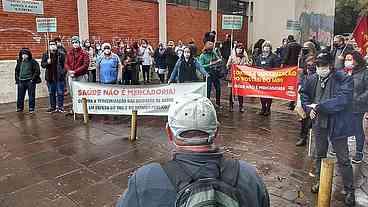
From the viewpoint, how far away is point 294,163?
18.8 ft

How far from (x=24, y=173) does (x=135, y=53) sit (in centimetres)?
888

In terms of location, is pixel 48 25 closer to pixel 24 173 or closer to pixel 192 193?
pixel 24 173

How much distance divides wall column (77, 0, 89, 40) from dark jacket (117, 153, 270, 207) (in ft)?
41.7

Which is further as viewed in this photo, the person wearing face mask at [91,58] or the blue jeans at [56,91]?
the person wearing face mask at [91,58]

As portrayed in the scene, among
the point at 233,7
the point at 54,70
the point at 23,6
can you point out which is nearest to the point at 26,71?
the point at 54,70

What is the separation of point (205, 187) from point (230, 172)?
21cm

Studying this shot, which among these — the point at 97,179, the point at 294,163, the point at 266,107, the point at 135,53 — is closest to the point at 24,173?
the point at 97,179

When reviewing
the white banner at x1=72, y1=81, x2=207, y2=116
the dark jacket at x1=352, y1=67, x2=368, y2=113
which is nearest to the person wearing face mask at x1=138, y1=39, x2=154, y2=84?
the white banner at x1=72, y1=81, x2=207, y2=116

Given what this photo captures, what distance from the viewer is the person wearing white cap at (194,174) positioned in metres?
1.46

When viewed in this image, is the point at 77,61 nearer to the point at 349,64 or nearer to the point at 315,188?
the point at 349,64

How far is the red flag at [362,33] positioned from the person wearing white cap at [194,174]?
17.7 ft

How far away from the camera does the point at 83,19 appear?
536 inches

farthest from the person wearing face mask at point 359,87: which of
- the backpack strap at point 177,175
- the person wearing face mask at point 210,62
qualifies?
the backpack strap at point 177,175

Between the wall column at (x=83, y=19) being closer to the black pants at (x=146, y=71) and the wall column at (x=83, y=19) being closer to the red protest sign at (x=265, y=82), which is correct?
the black pants at (x=146, y=71)
